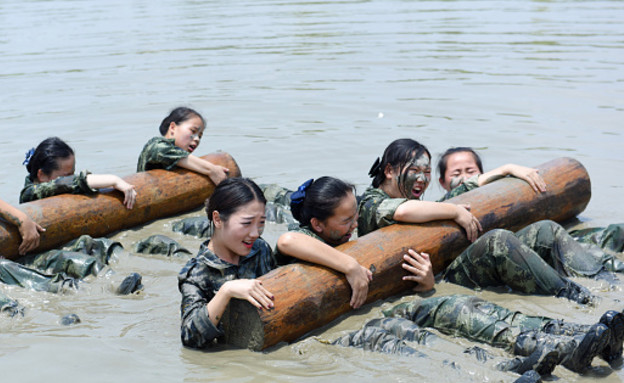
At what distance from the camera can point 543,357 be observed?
14.7 ft

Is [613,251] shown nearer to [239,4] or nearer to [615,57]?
[615,57]

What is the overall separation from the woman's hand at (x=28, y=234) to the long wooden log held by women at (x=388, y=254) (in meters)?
2.72

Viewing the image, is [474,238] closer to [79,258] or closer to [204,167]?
[79,258]

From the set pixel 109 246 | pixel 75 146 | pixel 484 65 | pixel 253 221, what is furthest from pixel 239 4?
pixel 253 221

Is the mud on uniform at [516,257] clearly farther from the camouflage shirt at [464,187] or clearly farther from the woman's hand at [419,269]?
the camouflage shirt at [464,187]

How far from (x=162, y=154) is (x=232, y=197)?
3.28 m

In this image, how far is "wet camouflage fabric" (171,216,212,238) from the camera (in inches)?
313

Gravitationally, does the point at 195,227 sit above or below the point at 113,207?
below

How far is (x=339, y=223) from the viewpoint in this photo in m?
5.78

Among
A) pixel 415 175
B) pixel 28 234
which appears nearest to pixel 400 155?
pixel 415 175

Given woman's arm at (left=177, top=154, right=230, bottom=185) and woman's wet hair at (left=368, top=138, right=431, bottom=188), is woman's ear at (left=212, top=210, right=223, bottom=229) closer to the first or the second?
woman's wet hair at (left=368, top=138, right=431, bottom=188)

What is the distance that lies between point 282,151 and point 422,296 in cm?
525

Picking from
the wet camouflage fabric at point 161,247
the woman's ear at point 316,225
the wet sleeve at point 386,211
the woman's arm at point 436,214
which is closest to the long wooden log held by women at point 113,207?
the wet camouflage fabric at point 161,247

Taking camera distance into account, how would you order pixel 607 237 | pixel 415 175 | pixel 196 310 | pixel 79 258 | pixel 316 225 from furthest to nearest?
pixel 607 237, pixel 79 258, pixel 415 175, pixel 316 225, pixel 196 310
